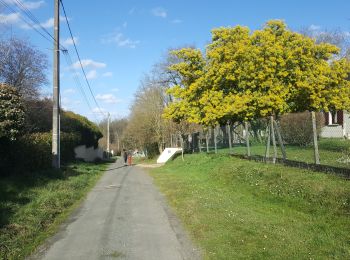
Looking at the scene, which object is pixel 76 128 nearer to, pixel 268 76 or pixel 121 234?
pixel 268 76

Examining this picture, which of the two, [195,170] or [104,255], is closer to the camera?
[104,255]

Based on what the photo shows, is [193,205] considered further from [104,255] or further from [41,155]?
[41,155]

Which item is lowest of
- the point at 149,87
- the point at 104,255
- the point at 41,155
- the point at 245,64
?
the point at 104,255

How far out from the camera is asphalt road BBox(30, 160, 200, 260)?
762 cm

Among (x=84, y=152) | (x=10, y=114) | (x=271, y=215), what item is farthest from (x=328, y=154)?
(x=84, y=152)

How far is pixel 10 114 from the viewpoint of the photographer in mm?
16703

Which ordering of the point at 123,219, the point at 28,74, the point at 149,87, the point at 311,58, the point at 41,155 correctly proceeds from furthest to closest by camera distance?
the point at 149,87
the point at 28,74
the point at 41,155
the point at 311,58
the point at 123,219

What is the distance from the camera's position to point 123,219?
10.8 meters

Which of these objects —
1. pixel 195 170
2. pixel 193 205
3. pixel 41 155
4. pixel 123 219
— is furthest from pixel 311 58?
pixel 41 155

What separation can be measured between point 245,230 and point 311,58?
11.7m

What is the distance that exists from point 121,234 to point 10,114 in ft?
31.0

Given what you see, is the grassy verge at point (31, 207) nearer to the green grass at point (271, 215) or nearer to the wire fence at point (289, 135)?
A: the green grass at point (271, 215)

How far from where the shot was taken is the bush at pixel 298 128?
983 inches

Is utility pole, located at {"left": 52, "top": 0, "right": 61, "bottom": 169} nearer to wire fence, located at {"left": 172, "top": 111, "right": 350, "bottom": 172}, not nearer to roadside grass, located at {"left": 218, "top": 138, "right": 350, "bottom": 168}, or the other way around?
wire fence, located at {"left": 172, "top": 111, "right": 350, "bottom": 172}
